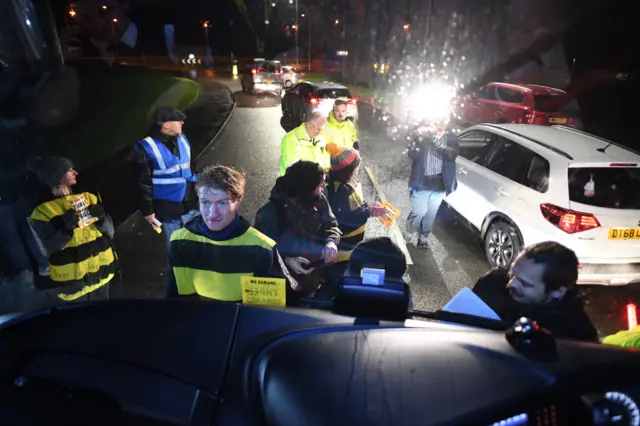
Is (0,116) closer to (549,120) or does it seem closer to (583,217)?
(583,217)

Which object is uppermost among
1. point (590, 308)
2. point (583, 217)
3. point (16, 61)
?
point (16, 61)

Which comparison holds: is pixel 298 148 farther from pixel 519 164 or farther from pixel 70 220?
pixel 519 164

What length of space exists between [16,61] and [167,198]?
513 cm

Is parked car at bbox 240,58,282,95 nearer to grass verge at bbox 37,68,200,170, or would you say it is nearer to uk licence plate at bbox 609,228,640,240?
grass verge at bbox 37,68,200,170

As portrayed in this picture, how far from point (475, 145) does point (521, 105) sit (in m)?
7.93

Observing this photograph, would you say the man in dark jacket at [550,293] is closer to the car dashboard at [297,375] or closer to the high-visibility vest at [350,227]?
the car dashboard at [297,375]

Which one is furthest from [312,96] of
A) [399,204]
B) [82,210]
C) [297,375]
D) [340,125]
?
[297,375]

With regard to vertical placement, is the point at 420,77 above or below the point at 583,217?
above

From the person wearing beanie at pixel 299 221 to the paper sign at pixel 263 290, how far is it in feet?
4.00

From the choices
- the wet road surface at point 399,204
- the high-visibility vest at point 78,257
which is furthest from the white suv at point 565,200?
the high-visibility vest at point 78,257

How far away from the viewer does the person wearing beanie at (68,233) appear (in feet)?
10.2

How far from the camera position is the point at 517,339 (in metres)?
1.35

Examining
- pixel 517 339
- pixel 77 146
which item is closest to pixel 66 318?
pixel 517 339

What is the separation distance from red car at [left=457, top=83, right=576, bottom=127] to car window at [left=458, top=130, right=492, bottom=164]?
6.90 metres
